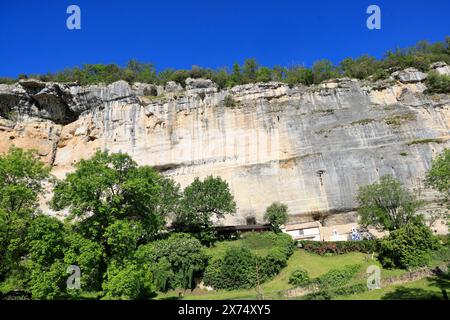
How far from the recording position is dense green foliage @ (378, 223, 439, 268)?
27.7 meters

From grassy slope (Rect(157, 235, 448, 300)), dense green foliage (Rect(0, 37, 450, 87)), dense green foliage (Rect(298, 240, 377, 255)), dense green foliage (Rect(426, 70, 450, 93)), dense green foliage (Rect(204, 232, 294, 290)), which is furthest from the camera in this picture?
dense green foliage (Rect(0, 37, 450, 87))

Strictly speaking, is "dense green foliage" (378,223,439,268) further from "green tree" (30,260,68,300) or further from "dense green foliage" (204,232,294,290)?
"green tree" (30,260,68,300)

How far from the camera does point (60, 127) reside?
5862 centimetres

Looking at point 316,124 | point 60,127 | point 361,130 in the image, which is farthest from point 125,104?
point 361,130

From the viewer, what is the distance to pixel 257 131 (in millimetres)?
Answer: 52594

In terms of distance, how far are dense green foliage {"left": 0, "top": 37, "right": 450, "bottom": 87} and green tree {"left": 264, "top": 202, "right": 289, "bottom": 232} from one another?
22.2 metres

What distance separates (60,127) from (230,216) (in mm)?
31536

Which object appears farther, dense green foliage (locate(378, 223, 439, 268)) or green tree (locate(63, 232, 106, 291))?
dense green foliage (locate(378, 223, 439, 268))

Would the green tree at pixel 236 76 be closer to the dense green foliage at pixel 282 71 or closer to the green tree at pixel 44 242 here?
the dense green foliage at pixel 282 71

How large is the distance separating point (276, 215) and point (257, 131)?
14367 mm

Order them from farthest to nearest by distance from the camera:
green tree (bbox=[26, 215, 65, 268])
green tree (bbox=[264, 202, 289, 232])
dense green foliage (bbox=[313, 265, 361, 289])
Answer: green tree (bbox=[264, 202, 289, 232]) < dense green foliage (bbox=[313, 265, 361, 289]) < green tree (bbox=[26, 215, 65, 268])

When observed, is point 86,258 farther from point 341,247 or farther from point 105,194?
point 341,247

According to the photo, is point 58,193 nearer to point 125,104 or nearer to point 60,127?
point 125,104

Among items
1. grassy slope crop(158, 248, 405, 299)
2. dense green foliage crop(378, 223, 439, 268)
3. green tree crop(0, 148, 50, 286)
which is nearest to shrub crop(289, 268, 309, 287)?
grassy slope crop(158, 248, 405, 299)
